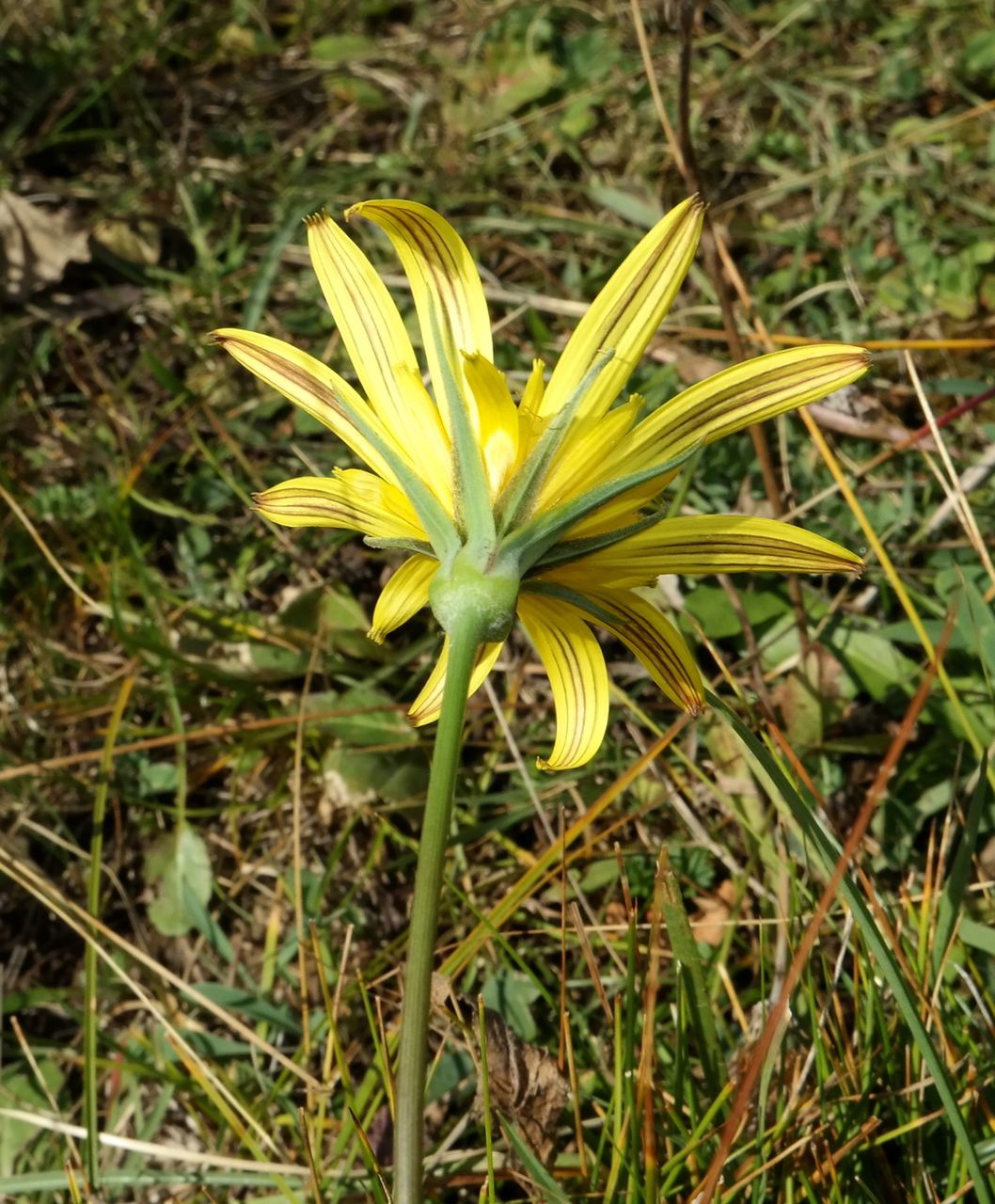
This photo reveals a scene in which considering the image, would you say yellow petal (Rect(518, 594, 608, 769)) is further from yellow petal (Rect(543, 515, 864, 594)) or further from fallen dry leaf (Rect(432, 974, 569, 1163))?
fallen dry leaf (Rect(432, 974, 569, 1163))

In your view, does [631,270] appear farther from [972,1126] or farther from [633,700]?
[972,1126]

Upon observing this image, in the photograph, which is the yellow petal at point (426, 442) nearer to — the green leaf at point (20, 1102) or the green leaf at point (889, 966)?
the green leaf at point (889, 966)

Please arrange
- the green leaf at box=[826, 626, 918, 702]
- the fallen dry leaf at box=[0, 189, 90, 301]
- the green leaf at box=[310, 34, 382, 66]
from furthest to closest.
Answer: the green leaf at box=[310, 34, 382, 66] → the fallen dry leaf at box=[0, 189, 90, 301] → the green leaf at box=[826, 626, 918, 702]

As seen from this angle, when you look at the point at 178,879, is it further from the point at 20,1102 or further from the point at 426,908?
the point at 426,908

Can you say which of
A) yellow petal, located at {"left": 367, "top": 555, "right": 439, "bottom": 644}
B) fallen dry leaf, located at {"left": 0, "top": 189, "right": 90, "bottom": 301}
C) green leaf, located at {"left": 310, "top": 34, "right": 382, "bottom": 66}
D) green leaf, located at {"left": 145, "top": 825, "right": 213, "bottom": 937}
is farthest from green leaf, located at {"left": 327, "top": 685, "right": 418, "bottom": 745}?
green leaf, located at {"left": 310, "top": 34, "right": 382, "bottom": 66}

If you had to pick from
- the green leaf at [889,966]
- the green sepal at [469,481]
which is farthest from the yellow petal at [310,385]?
the green leaf at [889,966]
